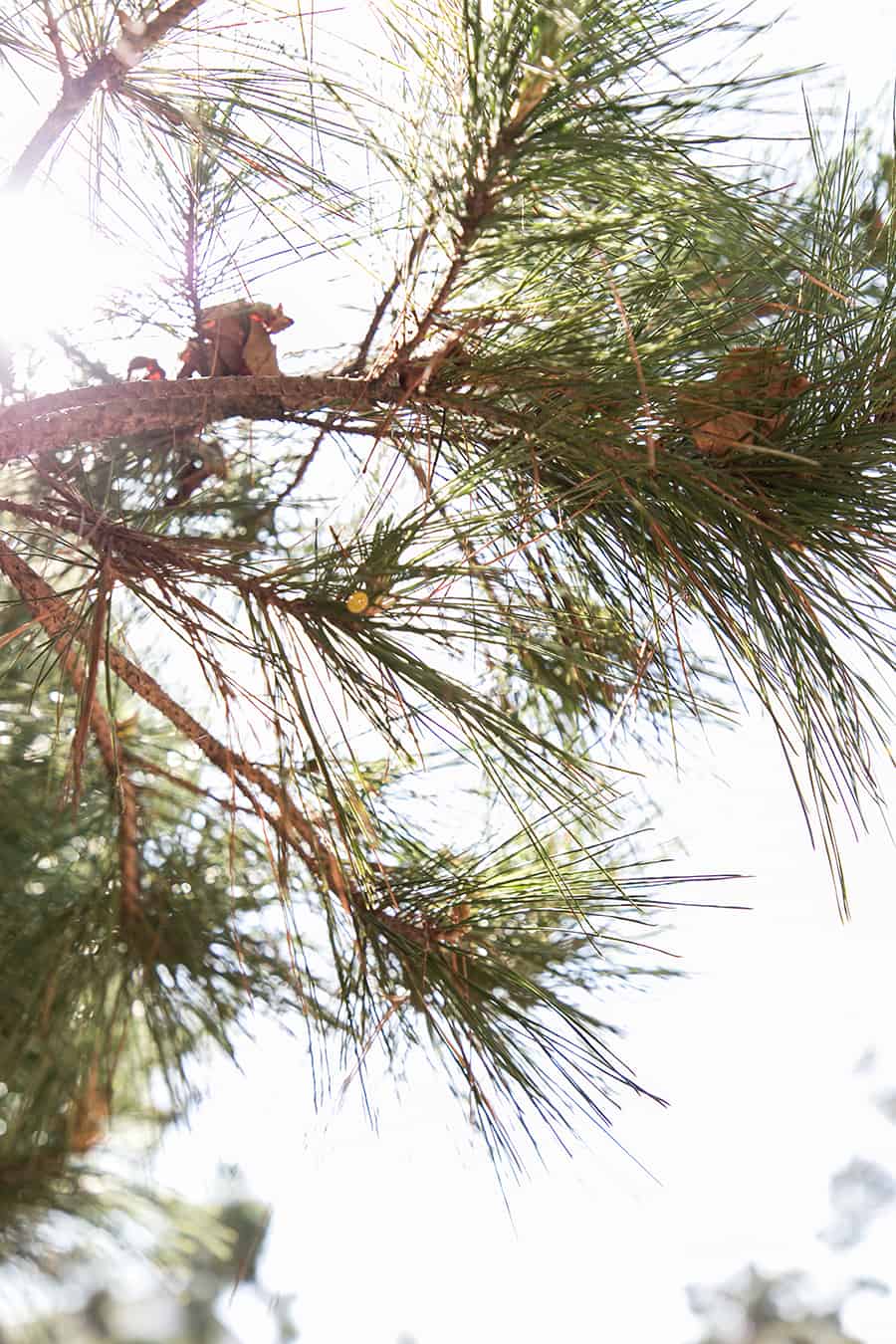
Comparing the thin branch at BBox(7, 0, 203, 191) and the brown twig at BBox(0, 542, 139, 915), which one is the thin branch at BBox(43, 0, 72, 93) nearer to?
the thin branch at BBox(7, 0, 203, 191)

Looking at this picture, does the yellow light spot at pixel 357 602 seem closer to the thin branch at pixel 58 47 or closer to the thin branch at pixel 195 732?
the thin branch at pixel 195 732

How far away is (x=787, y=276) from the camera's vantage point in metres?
0.50

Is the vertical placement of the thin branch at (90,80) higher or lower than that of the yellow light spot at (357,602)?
higher

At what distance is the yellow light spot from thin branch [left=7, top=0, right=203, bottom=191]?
229 millimetres

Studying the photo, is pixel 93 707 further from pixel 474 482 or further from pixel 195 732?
pixel 474 482

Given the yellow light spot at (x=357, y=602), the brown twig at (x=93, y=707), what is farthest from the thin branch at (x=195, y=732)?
the yellow light spot at (x=357, y=602)

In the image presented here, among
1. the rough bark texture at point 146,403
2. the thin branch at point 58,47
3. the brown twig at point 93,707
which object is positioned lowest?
the brown twig at point 93,707

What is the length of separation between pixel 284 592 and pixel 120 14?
0.26 m

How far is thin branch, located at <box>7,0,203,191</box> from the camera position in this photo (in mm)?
456

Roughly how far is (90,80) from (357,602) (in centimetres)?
26

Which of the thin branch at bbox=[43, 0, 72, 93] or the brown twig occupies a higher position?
the thin branch at bbox=[43, 0, 72, 93]

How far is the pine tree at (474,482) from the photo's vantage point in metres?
0.40

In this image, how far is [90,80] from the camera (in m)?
0.46

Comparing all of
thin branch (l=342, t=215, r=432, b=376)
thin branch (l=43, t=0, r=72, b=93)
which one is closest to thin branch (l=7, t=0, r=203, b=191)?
thin branch (l=43, t=0, r=72, b=93)
